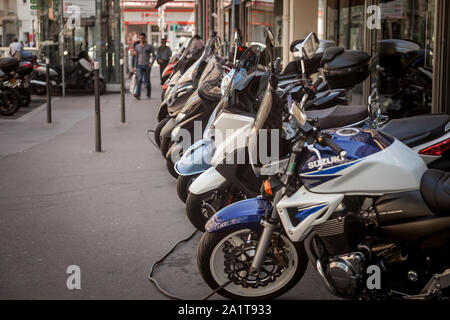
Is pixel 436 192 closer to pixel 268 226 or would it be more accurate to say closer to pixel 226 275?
pixel 268 226

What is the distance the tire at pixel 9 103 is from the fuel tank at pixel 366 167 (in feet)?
38.8

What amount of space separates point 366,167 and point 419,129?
1355 millimetres

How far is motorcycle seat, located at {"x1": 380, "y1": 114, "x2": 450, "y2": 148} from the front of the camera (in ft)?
14.5

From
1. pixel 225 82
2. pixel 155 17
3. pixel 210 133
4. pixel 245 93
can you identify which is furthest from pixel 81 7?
pixel 155 17

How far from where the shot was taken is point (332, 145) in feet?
10.6

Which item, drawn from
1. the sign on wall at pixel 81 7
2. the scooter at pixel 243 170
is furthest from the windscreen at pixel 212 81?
the sign on wall at pixel 81 7

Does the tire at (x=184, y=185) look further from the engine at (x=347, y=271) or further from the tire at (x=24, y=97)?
the tire at (x=24, y=97)

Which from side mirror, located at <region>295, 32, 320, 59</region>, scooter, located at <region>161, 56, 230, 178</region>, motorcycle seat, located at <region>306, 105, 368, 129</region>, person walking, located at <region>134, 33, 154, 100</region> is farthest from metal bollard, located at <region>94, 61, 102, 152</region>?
person walking, located at <region>134, 33, 154, 100</region>

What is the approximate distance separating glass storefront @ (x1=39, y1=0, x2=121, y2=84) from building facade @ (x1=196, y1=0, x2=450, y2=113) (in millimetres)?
4721

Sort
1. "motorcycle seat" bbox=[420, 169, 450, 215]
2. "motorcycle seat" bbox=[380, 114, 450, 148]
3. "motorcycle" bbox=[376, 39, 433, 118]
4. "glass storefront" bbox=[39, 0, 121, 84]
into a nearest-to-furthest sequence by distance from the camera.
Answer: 1. "motorcycle seat" bbox=[420, 169, 450, 215]
2. "motorcycle seat" bbox=[380, 114, 450, 148]
3. "motorcycle" bbox=[376, 39, 433, 118]
4. "glass storefront" bbox=[39, 0, 121, 84]

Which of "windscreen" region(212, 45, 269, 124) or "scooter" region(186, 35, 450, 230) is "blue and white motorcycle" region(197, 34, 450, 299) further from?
"windscreen" region(212, 45, 269, 124)

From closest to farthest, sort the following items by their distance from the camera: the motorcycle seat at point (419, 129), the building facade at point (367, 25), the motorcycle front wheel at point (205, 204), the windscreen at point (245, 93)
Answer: the motorcycle seat at point (419, 129), the windscreen at point (245, 93), the motorcycle front wheel at point (205, 204), the building facade at point (367, 25)

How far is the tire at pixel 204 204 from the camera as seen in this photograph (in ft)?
16.4
